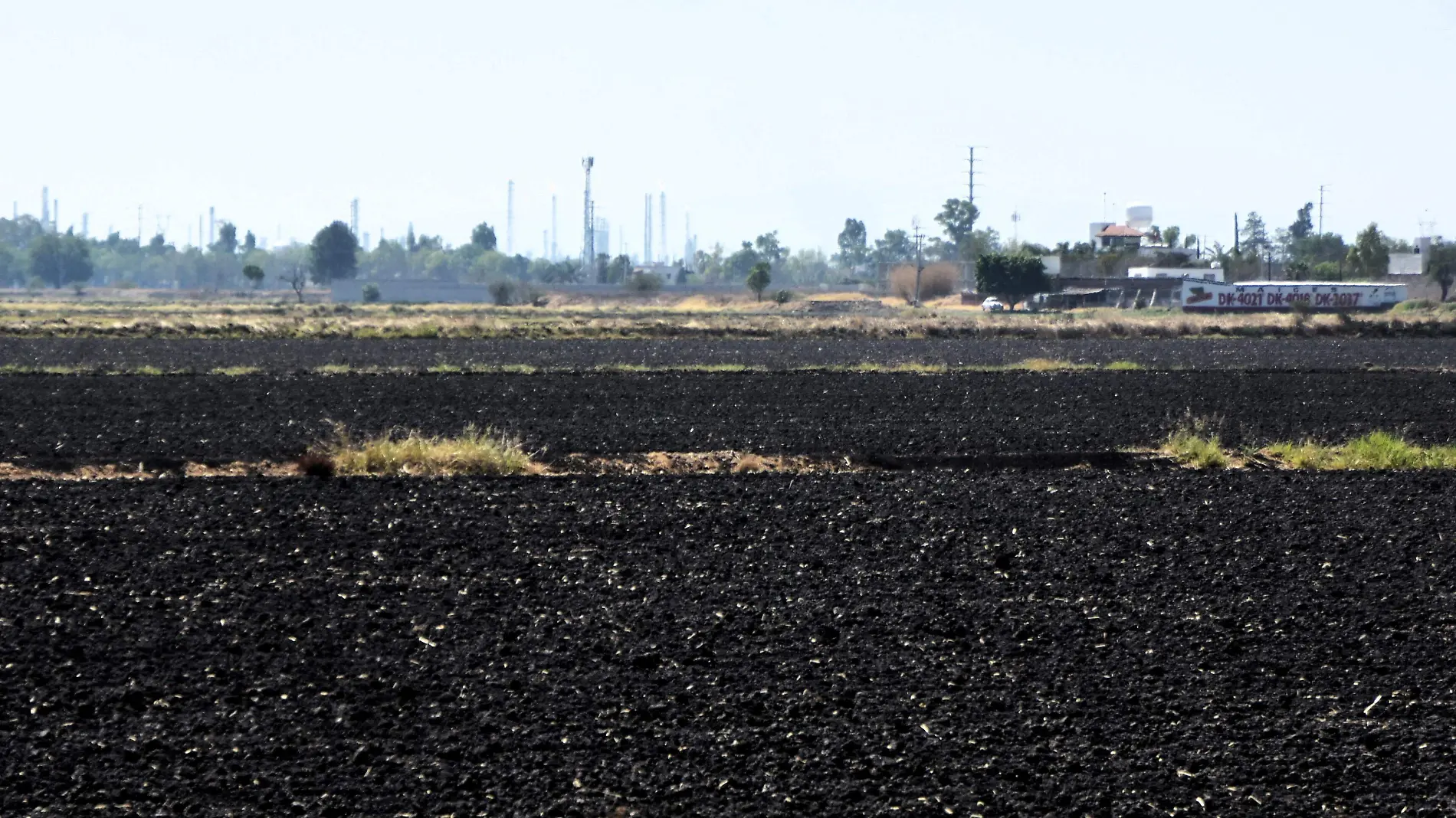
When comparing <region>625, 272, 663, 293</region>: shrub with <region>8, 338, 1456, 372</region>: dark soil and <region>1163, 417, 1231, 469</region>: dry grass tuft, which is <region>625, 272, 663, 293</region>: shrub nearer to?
<region>8, 338, 1456, 372</region>: dark soil

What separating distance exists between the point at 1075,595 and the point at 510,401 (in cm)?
1773

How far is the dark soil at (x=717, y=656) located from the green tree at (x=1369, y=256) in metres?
136

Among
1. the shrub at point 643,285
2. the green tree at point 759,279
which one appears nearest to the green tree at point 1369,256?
the green tree at point 759,279

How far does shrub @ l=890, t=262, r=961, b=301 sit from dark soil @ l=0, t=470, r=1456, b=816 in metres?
132

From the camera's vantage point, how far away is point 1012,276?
117375mm

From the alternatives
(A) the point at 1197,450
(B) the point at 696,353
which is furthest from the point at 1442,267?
(A) the point at 1197,450

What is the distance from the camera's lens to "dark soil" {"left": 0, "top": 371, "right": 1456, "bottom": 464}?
2306cm

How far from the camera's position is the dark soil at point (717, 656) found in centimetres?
841

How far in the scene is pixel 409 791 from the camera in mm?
8219

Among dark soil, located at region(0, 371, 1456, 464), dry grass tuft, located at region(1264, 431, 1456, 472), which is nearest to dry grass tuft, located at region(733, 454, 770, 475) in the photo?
dark soil, located at region(0, 371, 1456, 464)

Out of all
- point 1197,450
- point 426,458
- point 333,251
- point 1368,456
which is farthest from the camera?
point 333,251

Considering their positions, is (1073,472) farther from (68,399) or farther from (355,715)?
(68,399)

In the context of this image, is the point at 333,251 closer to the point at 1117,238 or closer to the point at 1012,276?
the point at 1117,238

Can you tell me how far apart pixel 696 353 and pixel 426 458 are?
27211mm
